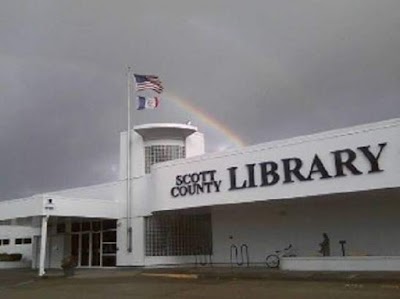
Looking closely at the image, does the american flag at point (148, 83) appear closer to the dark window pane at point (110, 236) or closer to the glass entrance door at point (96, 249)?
the dark window pane at point (110, 236)

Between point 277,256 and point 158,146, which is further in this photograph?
point 158,146

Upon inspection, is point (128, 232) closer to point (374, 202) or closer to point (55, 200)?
point (55, 200)

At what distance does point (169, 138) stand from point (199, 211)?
5.29 m

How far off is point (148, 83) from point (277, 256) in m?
12.1

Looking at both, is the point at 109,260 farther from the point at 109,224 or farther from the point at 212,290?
the point at 212,290

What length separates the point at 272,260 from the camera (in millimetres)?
26109

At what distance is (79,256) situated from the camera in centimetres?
3359

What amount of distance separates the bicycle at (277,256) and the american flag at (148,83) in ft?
37.3

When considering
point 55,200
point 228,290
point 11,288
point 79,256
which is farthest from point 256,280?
point 79,256

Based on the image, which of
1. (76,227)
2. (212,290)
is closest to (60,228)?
(76,227)

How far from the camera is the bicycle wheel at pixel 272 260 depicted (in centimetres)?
2574

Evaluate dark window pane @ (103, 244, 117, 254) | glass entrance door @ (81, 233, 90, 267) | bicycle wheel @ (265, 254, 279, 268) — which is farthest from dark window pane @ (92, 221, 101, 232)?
bicycle wheel @ (265, 254, 279, 268)

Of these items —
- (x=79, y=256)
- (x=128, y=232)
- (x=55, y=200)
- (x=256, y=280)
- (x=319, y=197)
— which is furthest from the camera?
(x=79, y=256)

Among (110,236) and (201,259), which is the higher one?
(110,236)
